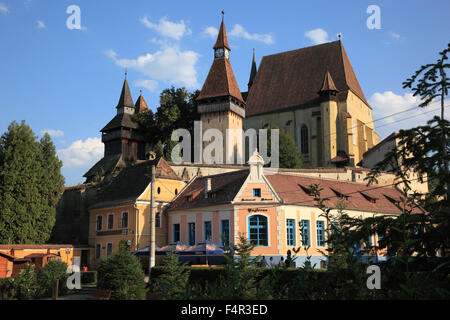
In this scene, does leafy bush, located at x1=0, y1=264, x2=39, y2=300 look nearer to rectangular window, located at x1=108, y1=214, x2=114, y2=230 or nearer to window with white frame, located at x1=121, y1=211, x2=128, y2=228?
window with white frame, located at x1=121, y1=211, x2=128, y2=228

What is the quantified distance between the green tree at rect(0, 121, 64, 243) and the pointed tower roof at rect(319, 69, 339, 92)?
120 ft

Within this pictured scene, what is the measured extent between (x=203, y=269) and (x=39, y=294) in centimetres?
844

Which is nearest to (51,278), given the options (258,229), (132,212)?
(132,212)

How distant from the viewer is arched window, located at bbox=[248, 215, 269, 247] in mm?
30578

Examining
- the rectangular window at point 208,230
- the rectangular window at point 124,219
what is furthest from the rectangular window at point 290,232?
the rectangular window at point 124,219

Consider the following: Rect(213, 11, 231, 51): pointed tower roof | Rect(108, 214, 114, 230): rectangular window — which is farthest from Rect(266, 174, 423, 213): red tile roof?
Rect(213, 11, 231, 51): pointed tower roof

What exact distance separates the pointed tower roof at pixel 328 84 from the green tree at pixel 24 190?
36460mm

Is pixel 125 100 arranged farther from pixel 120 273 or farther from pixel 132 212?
pixel 120 273

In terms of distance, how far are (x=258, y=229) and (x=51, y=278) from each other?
13531 mm

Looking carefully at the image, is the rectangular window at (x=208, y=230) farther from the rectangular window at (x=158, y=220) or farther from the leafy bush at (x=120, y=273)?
the leafy bush at (x=120, y=273)

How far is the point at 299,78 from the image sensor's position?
68625 mm

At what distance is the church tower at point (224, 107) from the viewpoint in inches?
2291

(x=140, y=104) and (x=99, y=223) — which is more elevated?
(x=140, y=104)
